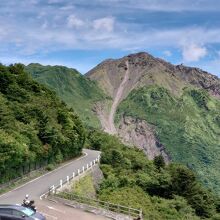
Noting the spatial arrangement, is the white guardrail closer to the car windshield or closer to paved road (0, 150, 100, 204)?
paved road (0, 150, 100, 204)

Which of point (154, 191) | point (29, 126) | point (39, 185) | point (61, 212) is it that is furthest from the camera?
point (154, 191)

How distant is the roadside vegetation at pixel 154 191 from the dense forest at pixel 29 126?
666 centimetres

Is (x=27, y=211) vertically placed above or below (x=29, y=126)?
below

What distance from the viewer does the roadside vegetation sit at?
50.5 metres

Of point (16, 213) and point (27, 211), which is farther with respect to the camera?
point (27, 211)

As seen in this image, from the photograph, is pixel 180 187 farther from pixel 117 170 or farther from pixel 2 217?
pixel 2 217

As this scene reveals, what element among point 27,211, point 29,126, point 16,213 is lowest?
point 16,213

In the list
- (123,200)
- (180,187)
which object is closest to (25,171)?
(123,200)

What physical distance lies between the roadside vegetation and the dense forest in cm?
666

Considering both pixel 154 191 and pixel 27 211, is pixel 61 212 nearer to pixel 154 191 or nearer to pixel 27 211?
pixel 27 211

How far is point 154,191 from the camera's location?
198 ft

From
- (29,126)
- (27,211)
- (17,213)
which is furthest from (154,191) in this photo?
(17,213)

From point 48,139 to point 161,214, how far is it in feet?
51.4

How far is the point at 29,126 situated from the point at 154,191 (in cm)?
1831
